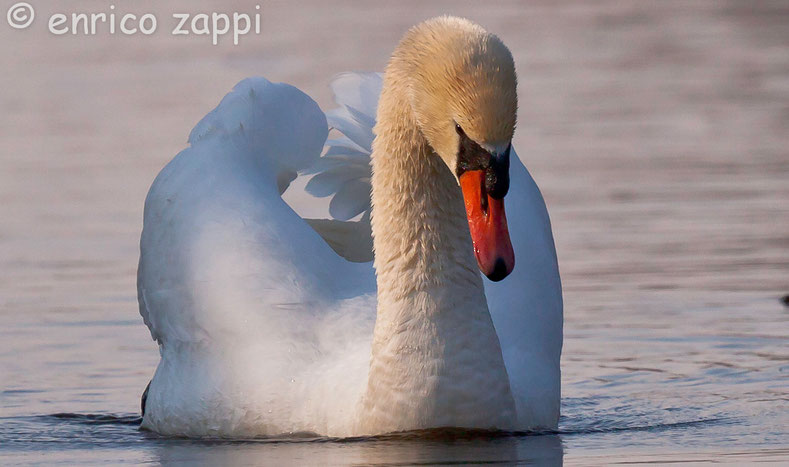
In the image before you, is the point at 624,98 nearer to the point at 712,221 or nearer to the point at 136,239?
the point at 712,221

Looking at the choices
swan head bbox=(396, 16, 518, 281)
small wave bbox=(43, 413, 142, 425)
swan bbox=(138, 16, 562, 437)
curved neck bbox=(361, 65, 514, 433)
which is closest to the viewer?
swan head bbox=(396, 16, 518, 281)

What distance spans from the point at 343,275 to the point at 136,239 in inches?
135

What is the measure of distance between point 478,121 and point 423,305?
103 cm

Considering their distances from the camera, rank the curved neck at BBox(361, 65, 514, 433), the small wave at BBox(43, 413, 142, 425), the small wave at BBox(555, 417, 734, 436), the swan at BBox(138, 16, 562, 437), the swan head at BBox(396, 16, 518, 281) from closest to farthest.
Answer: the swan head at BBox(396, 16, 518, 281), the swan at BBox(138, 16, 562, 437), the curved neck at BBox(361, 65, 514, 433), the small wave at BBox(555, 417, 734, 436), the small wave at BBox(43, 413, 142, 425)

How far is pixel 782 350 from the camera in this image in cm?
898

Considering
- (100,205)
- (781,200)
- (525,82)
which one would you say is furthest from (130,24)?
(781,200)

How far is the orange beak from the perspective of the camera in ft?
21.5

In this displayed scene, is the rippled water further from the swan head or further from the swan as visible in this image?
the swan head

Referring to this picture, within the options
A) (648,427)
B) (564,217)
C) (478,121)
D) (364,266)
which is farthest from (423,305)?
(564,217)

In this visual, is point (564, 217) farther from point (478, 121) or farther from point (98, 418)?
point (478, 121)

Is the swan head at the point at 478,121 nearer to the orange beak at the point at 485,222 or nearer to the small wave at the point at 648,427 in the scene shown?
the orange beak at the point at 485,222

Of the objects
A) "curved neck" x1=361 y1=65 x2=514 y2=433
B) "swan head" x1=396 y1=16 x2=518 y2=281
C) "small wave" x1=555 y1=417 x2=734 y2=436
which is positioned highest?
"swan head" x1=396 y1=16 x2=518 y2=281

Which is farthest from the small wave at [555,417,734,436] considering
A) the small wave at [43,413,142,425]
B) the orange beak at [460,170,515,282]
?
the small wave at [43,413,142,425]

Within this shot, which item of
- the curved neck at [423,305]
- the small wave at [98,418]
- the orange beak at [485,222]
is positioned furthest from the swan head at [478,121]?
the small wave at [98,418]
